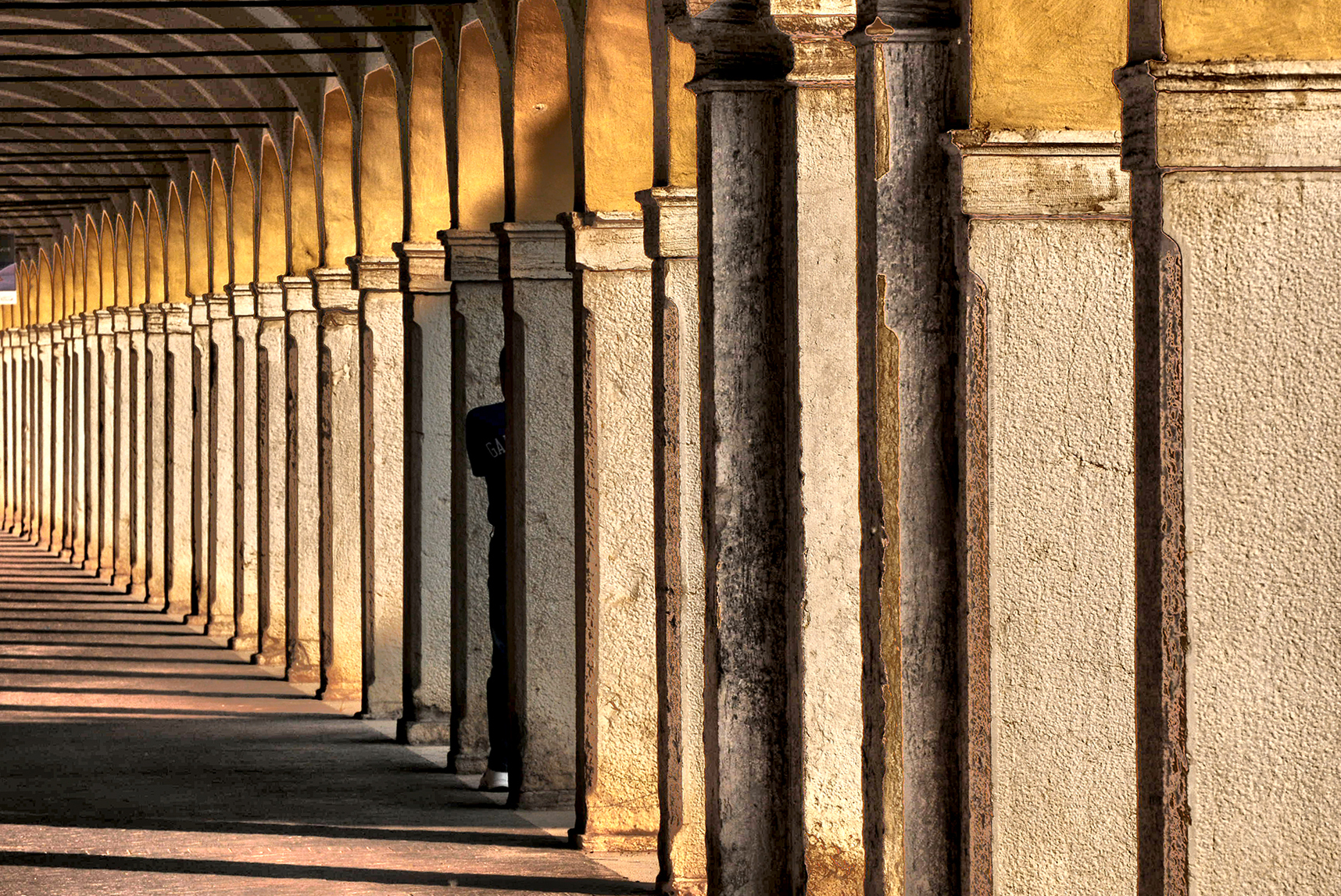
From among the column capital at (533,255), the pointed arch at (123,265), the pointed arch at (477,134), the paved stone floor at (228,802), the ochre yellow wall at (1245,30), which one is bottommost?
the paved stone floor at (228,802)

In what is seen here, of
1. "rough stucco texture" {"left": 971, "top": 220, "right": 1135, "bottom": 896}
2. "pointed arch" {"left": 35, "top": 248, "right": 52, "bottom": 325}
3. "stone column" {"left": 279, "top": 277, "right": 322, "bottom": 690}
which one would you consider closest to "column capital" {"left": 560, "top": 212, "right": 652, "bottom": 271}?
"rough stucco texture" {"left": 971, "top": 220, "right": 1135, "bottom": 896}

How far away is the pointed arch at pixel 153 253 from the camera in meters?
29.2

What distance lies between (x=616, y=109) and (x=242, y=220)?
1262 centimetres

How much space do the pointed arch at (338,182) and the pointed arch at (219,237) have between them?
17.4 feet

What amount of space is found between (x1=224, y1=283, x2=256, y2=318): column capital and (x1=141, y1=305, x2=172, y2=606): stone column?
5242mm

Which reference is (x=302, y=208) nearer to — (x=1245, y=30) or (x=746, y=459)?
(x=746, y=459)

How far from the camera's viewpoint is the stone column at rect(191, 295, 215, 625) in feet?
78.2

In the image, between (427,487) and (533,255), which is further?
(427,487)

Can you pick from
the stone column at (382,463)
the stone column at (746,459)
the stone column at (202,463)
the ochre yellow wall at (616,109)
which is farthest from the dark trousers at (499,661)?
the stone column at (202,463)

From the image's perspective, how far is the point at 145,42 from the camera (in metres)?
23.5

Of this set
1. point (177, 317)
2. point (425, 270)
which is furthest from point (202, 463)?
point (425, 270)

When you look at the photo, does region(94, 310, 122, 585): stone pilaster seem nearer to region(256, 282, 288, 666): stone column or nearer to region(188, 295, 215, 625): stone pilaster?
region(188, 295, 215, 625): stone pilaster

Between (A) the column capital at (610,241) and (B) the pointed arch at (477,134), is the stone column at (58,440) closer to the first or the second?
(B) the pointed arch at (477,134)

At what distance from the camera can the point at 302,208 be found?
20.1 metres
